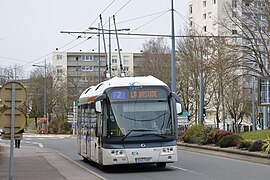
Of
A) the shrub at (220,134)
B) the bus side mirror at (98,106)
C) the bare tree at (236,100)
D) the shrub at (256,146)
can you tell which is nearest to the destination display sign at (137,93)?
the bus side mirror at (98,106)

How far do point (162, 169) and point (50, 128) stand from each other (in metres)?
58.4

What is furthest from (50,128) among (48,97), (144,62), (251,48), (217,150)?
(217,150)

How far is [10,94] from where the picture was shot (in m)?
14.4

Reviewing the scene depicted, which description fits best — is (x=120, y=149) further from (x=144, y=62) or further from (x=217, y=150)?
(x=144, y=62)

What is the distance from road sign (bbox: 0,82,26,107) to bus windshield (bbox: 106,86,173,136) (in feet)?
17.6

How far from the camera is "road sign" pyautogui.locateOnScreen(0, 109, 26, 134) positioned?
14102mm

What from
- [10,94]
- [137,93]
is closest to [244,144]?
[137,93]

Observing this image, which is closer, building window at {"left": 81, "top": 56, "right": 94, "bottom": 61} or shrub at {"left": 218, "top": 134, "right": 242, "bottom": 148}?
shrub at {"left": 218, "top": 134, "right": 242, "bottom": 148}

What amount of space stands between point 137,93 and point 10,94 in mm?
6227

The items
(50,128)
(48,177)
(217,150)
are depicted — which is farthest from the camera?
(50,128)

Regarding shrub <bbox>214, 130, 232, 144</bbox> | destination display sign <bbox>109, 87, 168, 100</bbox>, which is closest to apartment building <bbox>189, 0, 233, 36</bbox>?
shrub <bbox>214, 130, 232, 144</bbox>

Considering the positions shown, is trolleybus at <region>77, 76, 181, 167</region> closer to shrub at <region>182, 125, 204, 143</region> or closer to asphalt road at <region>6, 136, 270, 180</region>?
asphalt road at <region>6, 136, 270, 180</region>

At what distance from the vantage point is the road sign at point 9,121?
14.1m

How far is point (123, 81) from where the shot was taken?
20.2 meters
